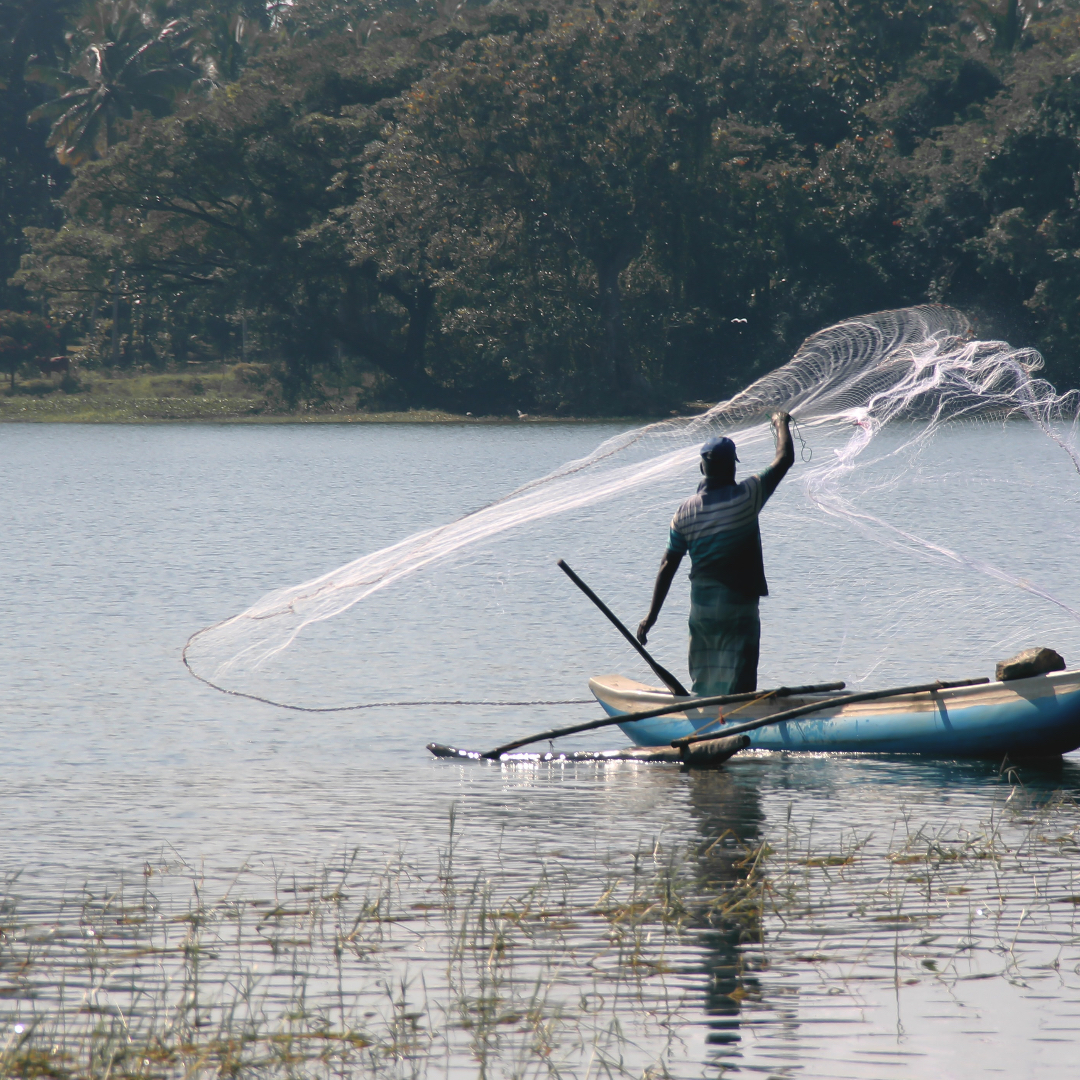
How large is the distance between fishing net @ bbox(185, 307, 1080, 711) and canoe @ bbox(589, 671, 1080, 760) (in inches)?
57.9

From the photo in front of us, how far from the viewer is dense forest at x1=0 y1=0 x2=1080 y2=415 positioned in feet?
190

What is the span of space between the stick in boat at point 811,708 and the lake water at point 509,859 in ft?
1.09

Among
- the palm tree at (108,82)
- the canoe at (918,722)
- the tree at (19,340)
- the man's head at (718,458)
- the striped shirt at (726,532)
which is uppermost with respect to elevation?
the palm tree at (108,82)

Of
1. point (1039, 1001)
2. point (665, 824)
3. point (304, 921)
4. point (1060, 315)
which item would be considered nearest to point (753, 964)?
point (1039, 1001)

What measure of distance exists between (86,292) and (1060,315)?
36051mm

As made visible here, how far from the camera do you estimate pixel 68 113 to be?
2968 inches

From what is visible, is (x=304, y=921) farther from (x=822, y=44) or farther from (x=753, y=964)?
(x=822, y=44)

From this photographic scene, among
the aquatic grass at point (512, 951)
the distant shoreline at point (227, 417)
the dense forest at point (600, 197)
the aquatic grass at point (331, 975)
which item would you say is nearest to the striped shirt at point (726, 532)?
the aquatic grass at point (512, 951)

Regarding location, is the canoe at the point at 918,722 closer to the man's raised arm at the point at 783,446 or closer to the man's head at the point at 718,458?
the man's head at the point at 718,458

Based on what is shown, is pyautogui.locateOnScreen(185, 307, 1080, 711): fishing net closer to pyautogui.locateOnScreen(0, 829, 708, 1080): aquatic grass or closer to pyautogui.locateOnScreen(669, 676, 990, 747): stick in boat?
pyautogui.locateOnScreen(669, 676, 990, 747): stick in boat

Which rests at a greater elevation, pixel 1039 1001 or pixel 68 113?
pixel 68 113

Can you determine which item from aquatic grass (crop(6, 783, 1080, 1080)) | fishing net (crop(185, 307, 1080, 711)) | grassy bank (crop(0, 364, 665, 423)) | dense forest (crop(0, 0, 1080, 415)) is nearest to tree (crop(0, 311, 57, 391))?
grassy bank (crop(0, 364, 665, 423))

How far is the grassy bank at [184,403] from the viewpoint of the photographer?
222 ft

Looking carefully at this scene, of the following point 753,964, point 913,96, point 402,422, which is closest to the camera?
point 753,964
